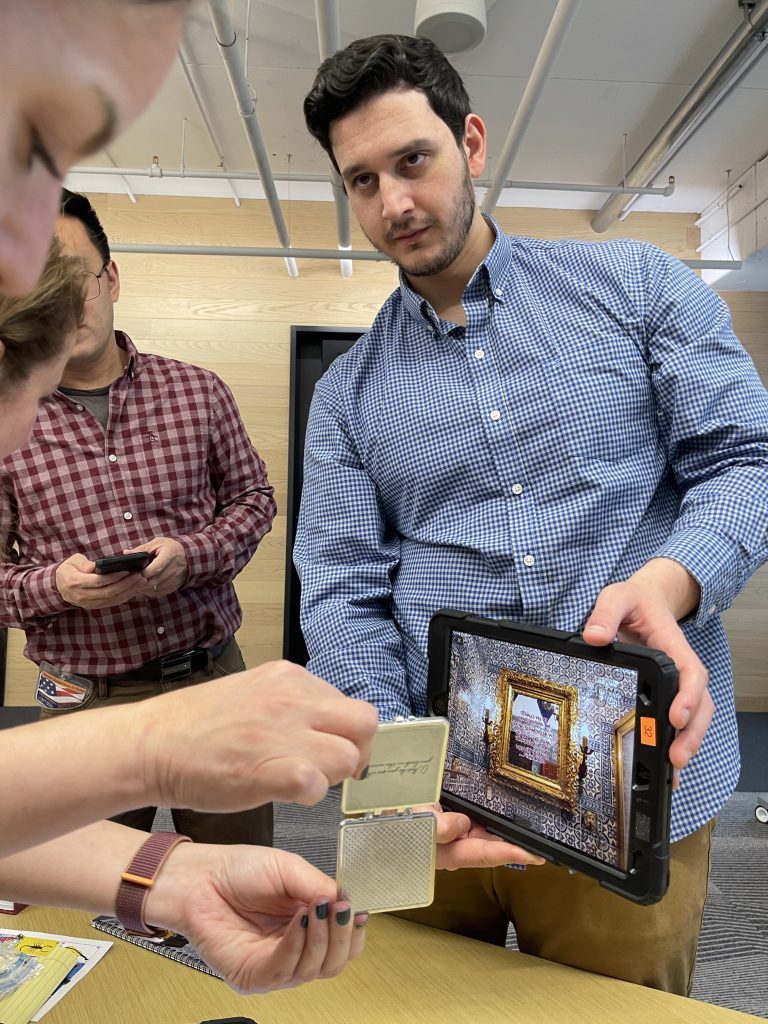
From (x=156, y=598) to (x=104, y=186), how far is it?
402 centimetres

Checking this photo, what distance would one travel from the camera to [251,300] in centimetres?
496

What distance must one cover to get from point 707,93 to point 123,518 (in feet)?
10.2

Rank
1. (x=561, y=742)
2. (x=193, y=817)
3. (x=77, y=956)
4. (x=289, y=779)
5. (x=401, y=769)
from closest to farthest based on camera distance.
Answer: (x=289, y=779)
(x=401, y=769)
(x=561, y=742)
(x=77, y=956)
(x=193, y=817)

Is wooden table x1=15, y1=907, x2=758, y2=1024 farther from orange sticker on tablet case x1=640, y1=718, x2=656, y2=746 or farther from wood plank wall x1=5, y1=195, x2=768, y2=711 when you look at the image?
wood plank wall x1=5, y1=195, x2=768, y2=711

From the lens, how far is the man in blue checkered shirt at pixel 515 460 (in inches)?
43.9

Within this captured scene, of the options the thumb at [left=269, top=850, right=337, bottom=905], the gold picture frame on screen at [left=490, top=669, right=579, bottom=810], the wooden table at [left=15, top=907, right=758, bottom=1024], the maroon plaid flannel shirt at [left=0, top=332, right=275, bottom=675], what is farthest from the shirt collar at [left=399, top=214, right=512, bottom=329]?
the wooden table at [left=15, top=907, right=758, bottom=1024]

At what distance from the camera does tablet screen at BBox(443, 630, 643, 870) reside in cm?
90

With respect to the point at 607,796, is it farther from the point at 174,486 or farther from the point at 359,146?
the point at 174,486

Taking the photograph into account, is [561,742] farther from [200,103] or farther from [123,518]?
[200,103]

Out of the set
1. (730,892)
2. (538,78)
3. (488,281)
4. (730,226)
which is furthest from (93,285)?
(730,226)

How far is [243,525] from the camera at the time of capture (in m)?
1.98

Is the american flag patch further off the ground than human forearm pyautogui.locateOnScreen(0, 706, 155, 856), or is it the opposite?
human forearm pyautogui.locateOnScreen(0, 706, 155, 856)

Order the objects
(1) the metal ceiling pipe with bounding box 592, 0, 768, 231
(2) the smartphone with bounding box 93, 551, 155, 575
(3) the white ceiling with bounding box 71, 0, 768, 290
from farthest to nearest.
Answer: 1. (3) the white ceiling with bounding box 71, 0, 768, 290
2. (1) the metal ceiling pipe with bounding box 592, 0, 768, 231
3. (2) the smartphone with bounding box 93, 551, 155, 575

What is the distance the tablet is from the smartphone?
2.69 ft
